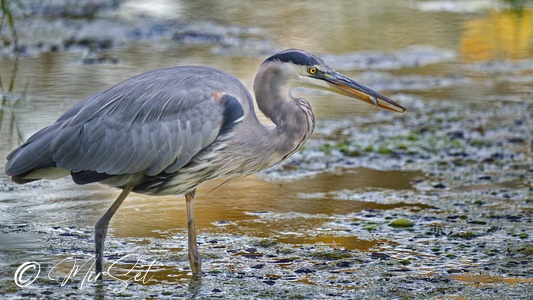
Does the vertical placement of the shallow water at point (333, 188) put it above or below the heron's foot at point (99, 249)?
below

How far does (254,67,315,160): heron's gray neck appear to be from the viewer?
5.79 meters

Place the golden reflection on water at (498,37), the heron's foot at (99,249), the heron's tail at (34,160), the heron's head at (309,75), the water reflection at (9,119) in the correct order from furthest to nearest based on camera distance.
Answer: the golden reflection on water at (498,37), the water reflection at (9,119), the heron's head at (309,75), the heron's tail at (34,160), the heron's foot at (99,249)

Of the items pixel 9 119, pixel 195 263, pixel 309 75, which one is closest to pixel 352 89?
pixel 309 75

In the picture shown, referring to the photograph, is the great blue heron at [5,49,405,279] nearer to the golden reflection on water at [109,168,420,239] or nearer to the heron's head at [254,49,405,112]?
the heron's head at [254,49,405,112]

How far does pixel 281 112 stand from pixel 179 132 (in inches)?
24.7

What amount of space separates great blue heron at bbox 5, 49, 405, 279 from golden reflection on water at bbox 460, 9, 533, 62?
26.0 ft

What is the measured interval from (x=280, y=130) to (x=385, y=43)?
8697 mm

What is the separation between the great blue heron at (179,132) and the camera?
559 centimetres

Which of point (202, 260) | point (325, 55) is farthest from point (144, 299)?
point (325, 55)

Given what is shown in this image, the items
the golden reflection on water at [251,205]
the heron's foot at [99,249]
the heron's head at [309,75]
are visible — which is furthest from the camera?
the golden reflection on water at [251,205]

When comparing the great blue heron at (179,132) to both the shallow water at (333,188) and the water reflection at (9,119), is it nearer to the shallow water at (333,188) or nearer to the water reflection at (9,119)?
the shallow water at (333,188)

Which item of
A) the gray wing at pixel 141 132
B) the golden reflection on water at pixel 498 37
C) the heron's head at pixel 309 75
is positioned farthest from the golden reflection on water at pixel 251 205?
the golden reflection on water at pixel 498 37

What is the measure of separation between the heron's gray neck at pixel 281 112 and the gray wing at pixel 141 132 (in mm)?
257

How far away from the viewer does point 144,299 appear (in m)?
5.14
